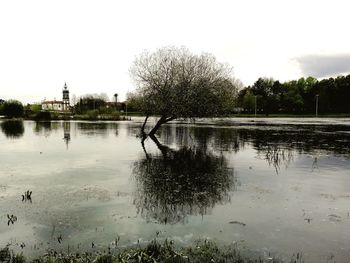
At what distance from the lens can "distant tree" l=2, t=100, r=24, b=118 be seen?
109 meters

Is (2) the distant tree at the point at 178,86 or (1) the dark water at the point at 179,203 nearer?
(1) the dark water at the point at 179,203

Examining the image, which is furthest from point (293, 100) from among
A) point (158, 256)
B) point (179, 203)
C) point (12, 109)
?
point (158, 256)

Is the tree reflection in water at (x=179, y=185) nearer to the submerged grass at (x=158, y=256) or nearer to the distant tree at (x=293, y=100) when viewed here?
the submerged grass at (x=158, y=256)

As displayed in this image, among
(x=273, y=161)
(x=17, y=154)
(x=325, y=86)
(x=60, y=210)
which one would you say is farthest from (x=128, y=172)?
(x=325, y=86)

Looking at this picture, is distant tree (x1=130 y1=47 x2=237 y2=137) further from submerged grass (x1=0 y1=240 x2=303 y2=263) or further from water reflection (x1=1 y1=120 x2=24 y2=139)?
submerged grass (x1=0 y1=240 x2=303 y2=263)

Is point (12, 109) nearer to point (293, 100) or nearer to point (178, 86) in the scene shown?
point (178, 86)

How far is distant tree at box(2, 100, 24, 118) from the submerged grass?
111534 mm

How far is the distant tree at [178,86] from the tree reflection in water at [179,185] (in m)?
14.3

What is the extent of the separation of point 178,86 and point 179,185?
25014 mm

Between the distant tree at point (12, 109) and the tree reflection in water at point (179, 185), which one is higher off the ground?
the distant tree at point (12, 109)

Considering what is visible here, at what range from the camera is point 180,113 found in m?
38.5

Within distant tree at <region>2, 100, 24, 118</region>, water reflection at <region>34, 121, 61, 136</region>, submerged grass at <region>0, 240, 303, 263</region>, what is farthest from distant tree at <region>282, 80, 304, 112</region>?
submerged grass at <region>0, 240, 303, 263</region>

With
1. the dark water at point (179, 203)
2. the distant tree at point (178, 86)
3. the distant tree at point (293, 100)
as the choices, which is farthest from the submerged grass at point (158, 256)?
the distant tree at point (293, 100)

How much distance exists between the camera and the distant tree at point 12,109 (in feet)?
357
